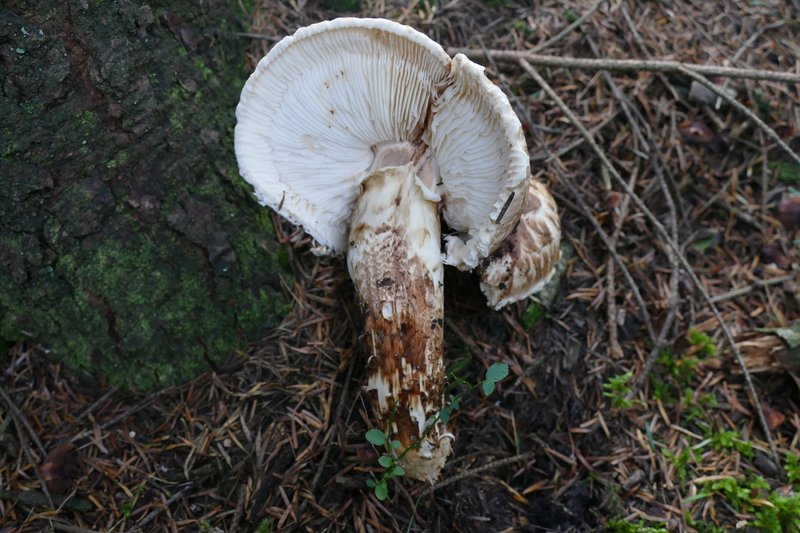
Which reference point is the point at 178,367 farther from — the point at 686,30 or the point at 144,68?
the point at 686,30

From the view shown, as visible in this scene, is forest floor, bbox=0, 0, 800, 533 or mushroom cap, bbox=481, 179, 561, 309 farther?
mushroom cap, bbox=481, 179, 561, 309

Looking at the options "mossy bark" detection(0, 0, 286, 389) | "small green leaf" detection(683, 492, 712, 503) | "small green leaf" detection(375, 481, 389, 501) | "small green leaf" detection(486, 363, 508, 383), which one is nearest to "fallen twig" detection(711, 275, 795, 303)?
"small green leaf" detection(683, 492, 712, 503)

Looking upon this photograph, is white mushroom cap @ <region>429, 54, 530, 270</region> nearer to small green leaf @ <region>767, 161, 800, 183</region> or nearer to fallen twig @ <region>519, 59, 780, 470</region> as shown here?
fallen twig @ <region>519, 59, 780, 470</region>

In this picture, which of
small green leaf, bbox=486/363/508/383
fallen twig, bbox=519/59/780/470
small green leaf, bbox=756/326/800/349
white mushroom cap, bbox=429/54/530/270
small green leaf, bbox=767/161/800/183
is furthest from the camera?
small green leaf, bbox=767/161/800/183

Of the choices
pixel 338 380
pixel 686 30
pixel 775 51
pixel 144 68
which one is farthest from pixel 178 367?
pixel 775 51

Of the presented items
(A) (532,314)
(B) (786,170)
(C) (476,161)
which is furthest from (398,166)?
(B) (786,170)

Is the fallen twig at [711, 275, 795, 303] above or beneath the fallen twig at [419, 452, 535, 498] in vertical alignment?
above

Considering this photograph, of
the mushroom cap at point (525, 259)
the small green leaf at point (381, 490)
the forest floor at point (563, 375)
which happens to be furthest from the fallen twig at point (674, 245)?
the small green leaf at point (381, 490)
